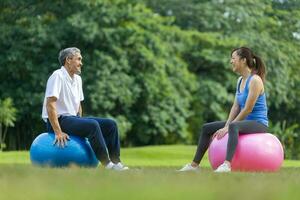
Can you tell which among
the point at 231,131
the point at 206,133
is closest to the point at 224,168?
the point at 231,131

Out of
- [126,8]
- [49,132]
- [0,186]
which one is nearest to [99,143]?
[49,132]

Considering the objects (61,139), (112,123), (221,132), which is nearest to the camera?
(221,132)

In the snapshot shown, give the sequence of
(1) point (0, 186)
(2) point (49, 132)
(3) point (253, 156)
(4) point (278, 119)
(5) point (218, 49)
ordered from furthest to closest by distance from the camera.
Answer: (4) point (278, 119) < (5) point (218, 49) < (2) point (49, 132) < (3) point (253, 156) < (1) point (0, 186)

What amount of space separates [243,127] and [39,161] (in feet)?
7.37

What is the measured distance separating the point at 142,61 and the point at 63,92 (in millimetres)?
15378

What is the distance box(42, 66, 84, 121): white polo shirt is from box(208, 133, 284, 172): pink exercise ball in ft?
5.34

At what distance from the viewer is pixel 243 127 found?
7.98 m

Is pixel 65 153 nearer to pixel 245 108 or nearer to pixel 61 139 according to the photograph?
pixel 61 139

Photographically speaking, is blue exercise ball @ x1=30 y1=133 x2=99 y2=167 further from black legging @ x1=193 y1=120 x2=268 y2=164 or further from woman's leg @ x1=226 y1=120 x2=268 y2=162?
woman's leg @ x1=226 y1=120 x2=268 y2=162

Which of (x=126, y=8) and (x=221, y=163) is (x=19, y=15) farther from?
(x=221, y=163)

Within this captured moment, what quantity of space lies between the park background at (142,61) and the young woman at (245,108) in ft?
45.5

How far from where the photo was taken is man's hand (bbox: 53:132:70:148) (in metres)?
8.16

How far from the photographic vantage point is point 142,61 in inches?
935

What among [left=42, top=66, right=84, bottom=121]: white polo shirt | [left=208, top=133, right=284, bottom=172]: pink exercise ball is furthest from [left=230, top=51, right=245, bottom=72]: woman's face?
[left=42, top=66, right=84, bottom=121]: white polo shirt
